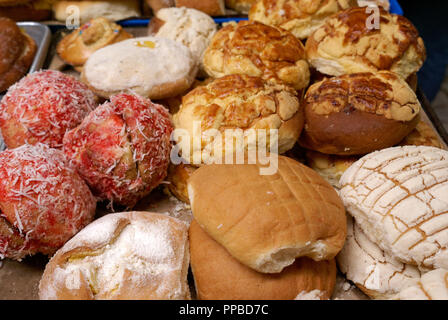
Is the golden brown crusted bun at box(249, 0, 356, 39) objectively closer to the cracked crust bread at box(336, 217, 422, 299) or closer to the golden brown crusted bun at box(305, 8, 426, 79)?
the golden brown crusted bun at box(305, 8, 426, 79)

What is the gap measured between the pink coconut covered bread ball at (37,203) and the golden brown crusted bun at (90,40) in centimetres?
116

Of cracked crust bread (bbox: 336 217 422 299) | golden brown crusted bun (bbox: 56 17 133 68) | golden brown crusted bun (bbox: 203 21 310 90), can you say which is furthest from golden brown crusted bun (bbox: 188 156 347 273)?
golden brown crusted bun (bbox: 56 17 133 68)

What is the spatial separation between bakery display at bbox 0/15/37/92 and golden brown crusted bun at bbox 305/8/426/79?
1.79m

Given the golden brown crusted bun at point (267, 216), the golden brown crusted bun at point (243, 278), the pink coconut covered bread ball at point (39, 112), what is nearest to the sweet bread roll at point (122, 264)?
the golden brown crusted bun at point (243, 278)

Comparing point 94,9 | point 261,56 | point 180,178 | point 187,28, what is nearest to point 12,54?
point 94,9

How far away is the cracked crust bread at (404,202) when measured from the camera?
1231 millimetres

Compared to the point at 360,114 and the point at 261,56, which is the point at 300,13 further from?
the point at 360,114

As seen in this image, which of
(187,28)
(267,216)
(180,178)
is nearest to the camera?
(267,216)

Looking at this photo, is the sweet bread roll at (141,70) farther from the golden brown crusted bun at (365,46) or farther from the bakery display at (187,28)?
the golden brown crusted bun at (365,46)

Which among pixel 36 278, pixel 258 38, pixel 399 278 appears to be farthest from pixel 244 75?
pixel 36 278

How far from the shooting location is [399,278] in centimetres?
132

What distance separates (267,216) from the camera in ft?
3.88

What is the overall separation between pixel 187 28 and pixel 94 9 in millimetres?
924

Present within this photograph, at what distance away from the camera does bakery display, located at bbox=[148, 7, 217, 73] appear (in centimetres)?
224
